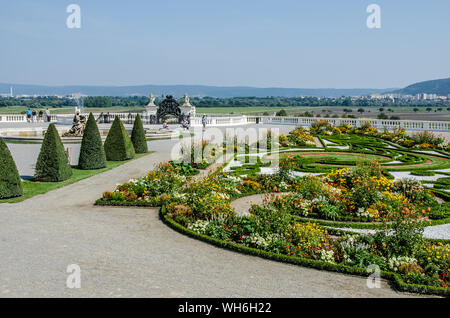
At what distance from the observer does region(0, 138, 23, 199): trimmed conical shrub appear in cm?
1420

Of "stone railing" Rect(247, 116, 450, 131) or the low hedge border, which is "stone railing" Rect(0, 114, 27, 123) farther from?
the low hedge border

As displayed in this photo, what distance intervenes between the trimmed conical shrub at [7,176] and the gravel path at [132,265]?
6.02 ft

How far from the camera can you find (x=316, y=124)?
37.0 meters

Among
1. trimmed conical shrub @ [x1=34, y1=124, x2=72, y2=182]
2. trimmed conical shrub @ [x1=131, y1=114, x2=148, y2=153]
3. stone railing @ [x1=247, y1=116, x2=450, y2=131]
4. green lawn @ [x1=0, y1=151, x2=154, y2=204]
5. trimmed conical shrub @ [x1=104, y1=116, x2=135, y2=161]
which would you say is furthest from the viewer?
stone railing @ [x1=247, y1=116, x2=450, y2=131]

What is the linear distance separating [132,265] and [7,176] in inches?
309

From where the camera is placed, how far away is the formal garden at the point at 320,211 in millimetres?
8828

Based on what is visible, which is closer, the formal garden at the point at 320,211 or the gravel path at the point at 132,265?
the gravel path at the point at 132,265

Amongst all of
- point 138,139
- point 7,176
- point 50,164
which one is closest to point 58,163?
point 50,164

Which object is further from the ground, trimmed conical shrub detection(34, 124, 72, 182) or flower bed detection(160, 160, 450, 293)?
trimmed conical shrub detection(34, 124, 72, 182)

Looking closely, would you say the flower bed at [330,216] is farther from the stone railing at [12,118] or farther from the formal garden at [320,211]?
the stone railing at [12,118]

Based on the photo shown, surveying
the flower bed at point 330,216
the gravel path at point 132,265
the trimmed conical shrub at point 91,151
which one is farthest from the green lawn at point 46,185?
the flower bed at point 330,216

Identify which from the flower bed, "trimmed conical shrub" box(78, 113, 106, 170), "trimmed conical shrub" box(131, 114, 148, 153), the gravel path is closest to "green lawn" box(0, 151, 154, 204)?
"trimmed conical shrub" box(78, 113, 106, 170)

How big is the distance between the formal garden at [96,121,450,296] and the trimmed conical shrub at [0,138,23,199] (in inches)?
118
